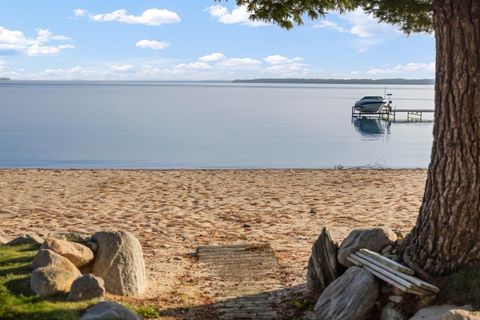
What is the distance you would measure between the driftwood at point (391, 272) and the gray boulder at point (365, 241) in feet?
0.40

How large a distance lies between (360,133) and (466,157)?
162ft

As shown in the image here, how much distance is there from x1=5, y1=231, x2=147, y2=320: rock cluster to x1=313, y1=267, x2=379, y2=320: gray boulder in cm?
223

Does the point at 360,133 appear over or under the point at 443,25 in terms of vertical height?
under

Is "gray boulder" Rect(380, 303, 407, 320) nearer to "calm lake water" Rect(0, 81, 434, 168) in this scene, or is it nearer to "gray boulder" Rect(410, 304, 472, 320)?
"gray boulder" Rect(410, 304, 472, 320)

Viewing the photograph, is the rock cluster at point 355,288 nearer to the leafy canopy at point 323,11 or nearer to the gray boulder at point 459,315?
the gray boulder at point 459,315

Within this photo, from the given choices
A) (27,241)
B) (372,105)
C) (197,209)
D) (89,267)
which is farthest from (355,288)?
(372,105)

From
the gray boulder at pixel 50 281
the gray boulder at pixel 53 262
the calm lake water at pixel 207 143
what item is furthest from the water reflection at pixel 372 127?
the gray boulder at pixel 50 281

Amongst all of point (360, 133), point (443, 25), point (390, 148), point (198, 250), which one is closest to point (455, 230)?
point (443, 25)

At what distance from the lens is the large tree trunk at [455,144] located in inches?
234

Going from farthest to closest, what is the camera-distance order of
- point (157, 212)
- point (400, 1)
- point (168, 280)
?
point (157, 212) → point (168, 280) → point (400, 1)

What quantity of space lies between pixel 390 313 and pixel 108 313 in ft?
8.64

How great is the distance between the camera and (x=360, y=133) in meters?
54.4

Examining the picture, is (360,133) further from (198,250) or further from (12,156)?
(198,250)

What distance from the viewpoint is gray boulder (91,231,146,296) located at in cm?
705
